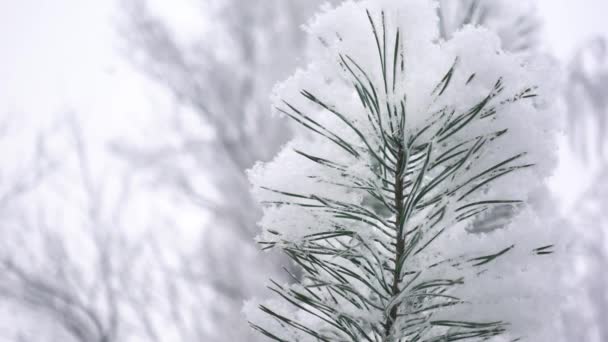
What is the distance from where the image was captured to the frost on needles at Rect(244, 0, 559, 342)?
0.48 meters

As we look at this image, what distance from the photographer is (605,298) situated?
3586mm

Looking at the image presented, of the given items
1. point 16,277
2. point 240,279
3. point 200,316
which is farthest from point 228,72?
point 16,277

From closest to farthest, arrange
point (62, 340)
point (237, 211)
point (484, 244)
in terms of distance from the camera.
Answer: point (484, 244)
point (62, 340)
point (237, 211)

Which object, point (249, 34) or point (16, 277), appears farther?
point (249, 34)

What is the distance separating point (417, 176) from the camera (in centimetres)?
51

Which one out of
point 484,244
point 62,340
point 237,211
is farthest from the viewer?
point 237,211

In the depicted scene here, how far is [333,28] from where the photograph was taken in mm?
526

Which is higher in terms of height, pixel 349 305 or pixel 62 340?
pixel 62 340

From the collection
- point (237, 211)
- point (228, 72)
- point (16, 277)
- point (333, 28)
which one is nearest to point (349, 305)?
point (333, 28)

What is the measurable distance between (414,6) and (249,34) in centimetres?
338

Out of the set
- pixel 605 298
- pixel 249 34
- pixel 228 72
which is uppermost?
pixel 249 34

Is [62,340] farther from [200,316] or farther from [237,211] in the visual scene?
[237,211]

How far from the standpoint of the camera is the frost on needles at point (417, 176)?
0.48m

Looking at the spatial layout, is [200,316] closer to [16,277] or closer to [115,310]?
[115,310]
